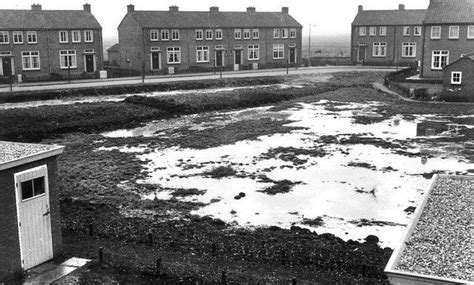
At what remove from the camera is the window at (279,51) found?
86.3 metres

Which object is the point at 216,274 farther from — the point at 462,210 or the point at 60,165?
the point at 60,165

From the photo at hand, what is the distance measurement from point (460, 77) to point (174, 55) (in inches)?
1489

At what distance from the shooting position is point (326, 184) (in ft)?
85.4

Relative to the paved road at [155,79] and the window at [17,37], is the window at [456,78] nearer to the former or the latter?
the paved road at [155,79]

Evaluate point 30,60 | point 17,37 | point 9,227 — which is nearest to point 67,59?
point 30,60

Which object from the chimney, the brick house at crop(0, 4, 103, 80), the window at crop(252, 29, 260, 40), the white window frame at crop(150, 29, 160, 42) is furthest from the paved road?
the chimney

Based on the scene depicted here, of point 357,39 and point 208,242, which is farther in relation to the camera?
point 357,39

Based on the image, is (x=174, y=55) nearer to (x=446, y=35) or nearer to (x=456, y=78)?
(x=446, y=35)

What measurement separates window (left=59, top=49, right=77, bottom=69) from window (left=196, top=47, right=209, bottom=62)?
17.7 m

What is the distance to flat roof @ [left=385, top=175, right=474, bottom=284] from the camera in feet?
33.0

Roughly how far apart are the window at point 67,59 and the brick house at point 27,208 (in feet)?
174

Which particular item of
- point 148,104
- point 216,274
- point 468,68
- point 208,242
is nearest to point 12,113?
point 148,104

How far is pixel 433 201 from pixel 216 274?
6.07 m

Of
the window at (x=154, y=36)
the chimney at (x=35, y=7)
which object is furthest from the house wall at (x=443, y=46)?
the chimney at (x=35, y=7)
